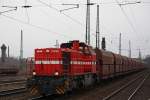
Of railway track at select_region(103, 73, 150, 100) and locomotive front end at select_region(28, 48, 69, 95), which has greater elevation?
locomotive front end at select_region(28, 48, 69, 95)

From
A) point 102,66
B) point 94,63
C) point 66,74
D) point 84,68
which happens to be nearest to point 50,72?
point 66,74

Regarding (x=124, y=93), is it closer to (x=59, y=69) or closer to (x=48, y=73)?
(x=59, y=69)

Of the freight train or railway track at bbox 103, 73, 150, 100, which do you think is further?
railway track at bbox 103, 73, 150, 100

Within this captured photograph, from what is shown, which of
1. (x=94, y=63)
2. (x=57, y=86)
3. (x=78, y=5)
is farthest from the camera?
(x=78, y=5)

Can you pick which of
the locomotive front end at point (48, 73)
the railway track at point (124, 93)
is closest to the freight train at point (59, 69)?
the locomotive front end at point (48, 73)

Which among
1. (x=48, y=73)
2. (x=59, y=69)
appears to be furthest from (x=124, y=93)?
(x=48, y=73)

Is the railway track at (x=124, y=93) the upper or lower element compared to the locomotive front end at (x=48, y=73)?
lower

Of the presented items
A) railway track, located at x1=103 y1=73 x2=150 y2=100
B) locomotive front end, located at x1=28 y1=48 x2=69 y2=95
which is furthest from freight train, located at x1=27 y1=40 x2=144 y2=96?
railway track, located at x1=103 y1=73 x2=150 y2=100

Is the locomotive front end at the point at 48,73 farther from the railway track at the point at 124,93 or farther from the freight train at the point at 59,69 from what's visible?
the railway track at the point at 124,93

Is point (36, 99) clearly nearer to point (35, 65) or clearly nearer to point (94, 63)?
point (35, 65)

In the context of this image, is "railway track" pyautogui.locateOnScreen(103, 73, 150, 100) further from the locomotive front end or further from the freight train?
the locomotive front end

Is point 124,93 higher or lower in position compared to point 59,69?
lower

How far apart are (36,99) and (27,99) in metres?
0.52

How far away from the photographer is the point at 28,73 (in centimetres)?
2025
